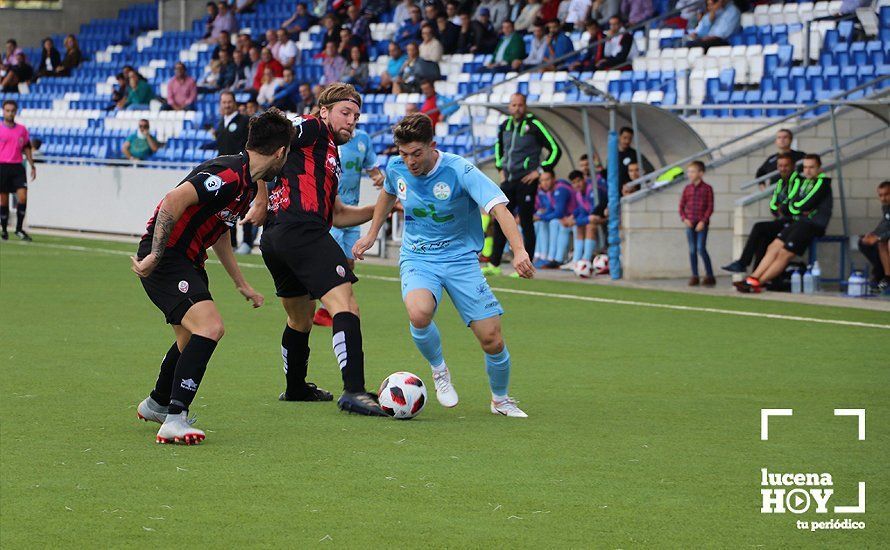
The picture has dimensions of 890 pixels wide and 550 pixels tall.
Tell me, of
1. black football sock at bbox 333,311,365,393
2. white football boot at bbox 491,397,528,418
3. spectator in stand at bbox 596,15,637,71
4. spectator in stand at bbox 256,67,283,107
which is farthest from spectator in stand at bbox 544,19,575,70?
black football sock at bbox 333,311,365,393

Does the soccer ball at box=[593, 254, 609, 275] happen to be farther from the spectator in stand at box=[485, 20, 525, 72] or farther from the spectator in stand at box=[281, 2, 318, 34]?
the spectator in stand at box=[281, 2, 318, 34]

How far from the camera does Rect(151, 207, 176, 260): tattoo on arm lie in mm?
7086

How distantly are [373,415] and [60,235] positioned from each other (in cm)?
1935

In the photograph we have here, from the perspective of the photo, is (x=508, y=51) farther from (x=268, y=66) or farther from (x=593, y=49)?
(x=268, y=66)

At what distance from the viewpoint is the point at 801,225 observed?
54.6 feet

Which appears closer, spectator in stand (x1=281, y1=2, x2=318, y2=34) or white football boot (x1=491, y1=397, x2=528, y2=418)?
white football boot (x1=491, y1=397, x2=528, y2=418)

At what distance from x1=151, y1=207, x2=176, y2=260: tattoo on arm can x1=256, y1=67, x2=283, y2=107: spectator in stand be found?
69.0 ft

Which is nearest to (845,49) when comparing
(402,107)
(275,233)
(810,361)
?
(402,107)

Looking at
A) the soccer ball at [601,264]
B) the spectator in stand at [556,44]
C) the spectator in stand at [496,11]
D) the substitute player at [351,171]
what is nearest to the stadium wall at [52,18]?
the spectator in stand at [496,11]

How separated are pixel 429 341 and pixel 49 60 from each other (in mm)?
31389

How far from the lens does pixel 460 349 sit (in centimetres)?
1168

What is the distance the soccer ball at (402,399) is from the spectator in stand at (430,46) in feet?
61.2

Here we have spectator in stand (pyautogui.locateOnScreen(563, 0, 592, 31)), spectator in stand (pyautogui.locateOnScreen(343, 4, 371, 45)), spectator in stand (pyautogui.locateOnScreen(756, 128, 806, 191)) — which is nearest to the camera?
spectator in stand (pyautogui.locateOnScreen(756, 128, 806, 191))

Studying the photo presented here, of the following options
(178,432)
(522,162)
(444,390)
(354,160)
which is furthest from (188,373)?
(522,162)
